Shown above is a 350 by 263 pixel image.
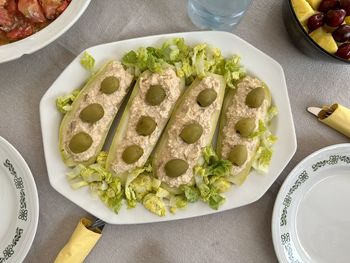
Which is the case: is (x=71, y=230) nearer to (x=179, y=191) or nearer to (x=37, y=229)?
(x=37, y=229)

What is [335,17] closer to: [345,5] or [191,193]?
[345,5]

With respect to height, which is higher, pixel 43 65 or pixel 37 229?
pixel 43 65

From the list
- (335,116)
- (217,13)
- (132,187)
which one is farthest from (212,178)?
(217,13)

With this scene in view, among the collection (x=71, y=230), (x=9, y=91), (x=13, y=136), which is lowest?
(x=71, y=230)

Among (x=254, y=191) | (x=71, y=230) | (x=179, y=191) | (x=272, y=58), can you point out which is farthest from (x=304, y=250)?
(x=71, y=230)

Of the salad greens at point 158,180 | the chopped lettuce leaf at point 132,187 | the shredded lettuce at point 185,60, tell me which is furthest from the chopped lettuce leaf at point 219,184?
the shredded lettuce at point 185,60

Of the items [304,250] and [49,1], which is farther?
[304,250]
